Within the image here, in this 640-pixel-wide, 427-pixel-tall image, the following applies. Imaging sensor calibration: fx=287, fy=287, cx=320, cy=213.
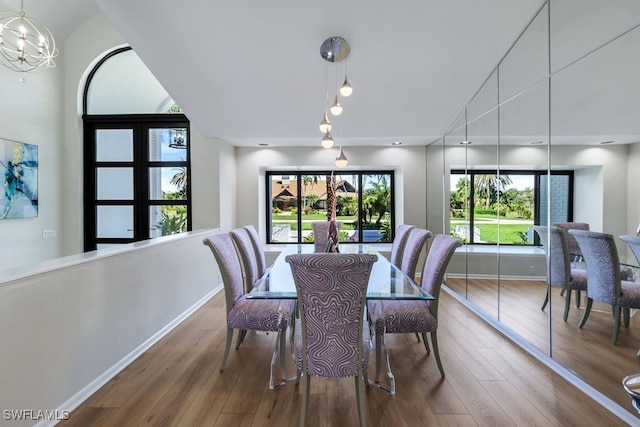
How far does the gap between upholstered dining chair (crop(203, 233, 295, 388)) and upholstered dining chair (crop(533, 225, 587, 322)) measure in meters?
2.15

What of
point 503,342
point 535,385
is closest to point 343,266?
point 535,385

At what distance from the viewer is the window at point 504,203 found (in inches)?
90.8

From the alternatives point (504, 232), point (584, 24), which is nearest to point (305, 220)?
point (504, 232)

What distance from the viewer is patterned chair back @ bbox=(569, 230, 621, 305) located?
188 centimetres

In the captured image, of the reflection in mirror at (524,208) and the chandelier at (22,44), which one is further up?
the chandelier at (22,44)

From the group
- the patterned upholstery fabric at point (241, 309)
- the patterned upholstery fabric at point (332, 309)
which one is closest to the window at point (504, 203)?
the patterned upholstery fabric at point (332, 309)

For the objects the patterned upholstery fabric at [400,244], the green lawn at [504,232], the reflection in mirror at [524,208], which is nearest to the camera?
the reflection in mirror at [524,208]

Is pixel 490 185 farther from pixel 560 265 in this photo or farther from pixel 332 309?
pixel 332 309

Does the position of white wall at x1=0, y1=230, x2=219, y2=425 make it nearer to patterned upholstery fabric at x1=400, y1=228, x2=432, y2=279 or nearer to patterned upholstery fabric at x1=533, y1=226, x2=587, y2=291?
patterned upholstery fabric at x1=400, y1=228, x2=432, y2=279

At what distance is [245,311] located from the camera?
85.4 inches

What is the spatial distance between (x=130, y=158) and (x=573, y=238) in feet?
18.3

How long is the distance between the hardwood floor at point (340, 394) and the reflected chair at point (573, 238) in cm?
92

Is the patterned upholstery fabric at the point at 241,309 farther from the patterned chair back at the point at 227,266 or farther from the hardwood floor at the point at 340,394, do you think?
the hardwood floor at the point at 340,394

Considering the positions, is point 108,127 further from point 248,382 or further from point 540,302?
point 540,302
